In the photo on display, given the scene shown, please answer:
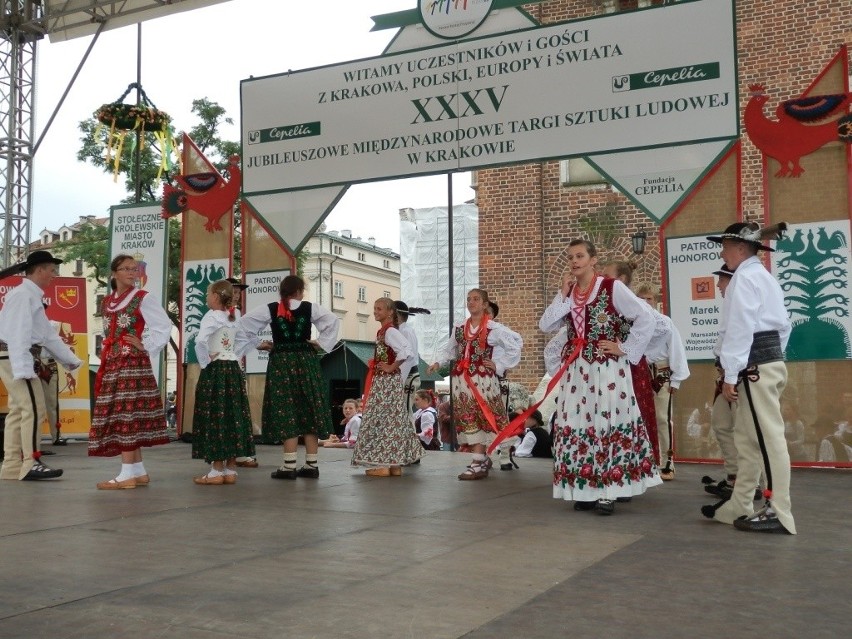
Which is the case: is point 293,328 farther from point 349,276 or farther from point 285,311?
point 349,276

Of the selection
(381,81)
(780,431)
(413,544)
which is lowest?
(413,544)

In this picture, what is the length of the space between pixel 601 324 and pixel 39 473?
15.9 ft

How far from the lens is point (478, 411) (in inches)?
316

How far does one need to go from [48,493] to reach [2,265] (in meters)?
8.32

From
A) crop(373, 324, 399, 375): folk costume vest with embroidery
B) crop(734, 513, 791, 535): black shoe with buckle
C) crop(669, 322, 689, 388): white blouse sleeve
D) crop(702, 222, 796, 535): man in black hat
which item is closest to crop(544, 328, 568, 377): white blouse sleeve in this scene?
crop(669, 322, 689, 388): white blouse sleeve

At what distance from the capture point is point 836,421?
28.8 ft

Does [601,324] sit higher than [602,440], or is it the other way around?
[601,324]

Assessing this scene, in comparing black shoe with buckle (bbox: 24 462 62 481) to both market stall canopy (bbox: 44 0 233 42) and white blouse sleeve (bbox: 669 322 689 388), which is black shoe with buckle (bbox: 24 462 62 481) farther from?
market stall canopy (bbox: 44 0 233 42)

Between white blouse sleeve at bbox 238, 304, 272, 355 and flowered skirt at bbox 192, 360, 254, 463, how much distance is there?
292mm

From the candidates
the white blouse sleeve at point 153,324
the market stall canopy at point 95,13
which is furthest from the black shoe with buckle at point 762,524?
the market stall canopy at point 95,13

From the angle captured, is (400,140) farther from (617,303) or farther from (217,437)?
(617,303)

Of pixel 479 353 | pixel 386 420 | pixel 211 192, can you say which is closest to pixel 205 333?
pixel 386 420

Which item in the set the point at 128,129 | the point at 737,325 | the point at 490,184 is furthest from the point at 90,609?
the point at 490,184

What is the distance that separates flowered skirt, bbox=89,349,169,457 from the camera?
708 centimetres
